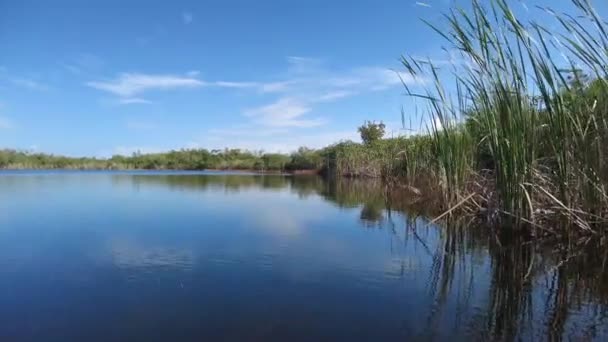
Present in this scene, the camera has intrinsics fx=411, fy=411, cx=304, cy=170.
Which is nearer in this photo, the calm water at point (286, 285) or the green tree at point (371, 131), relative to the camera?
the calm water at point (286, 285)

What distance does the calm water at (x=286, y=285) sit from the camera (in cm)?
304

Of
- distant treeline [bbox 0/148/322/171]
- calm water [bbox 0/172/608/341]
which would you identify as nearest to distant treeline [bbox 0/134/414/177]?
distant treeline [bbox 0/148/322/171]

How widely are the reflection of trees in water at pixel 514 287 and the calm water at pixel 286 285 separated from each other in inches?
0.6

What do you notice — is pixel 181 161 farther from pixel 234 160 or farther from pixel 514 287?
pixel 514 287

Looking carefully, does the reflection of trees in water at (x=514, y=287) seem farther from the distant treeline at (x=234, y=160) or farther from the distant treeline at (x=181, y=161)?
the distant treeline at (x=181, y=161)

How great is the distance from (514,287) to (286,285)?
2238 millimetres

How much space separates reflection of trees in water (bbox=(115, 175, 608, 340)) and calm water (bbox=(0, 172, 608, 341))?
0.05 feet

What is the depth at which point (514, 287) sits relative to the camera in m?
4.03

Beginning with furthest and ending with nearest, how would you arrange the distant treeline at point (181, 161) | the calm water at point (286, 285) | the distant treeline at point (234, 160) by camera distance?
the distant treeline at point (181, 161), the distant treeline at point (234, 160), the calm water at point (286, 285)

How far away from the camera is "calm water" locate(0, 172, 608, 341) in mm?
3039

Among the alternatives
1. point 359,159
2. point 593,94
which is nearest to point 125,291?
point 593,94

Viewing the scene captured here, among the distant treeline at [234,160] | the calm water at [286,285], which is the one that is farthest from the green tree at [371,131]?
the calm water at [286,285]

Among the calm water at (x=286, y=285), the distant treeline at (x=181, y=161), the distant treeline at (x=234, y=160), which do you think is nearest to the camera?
the calm water at (x=286, y=285)

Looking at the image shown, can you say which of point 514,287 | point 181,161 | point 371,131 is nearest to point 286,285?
point 514,287
